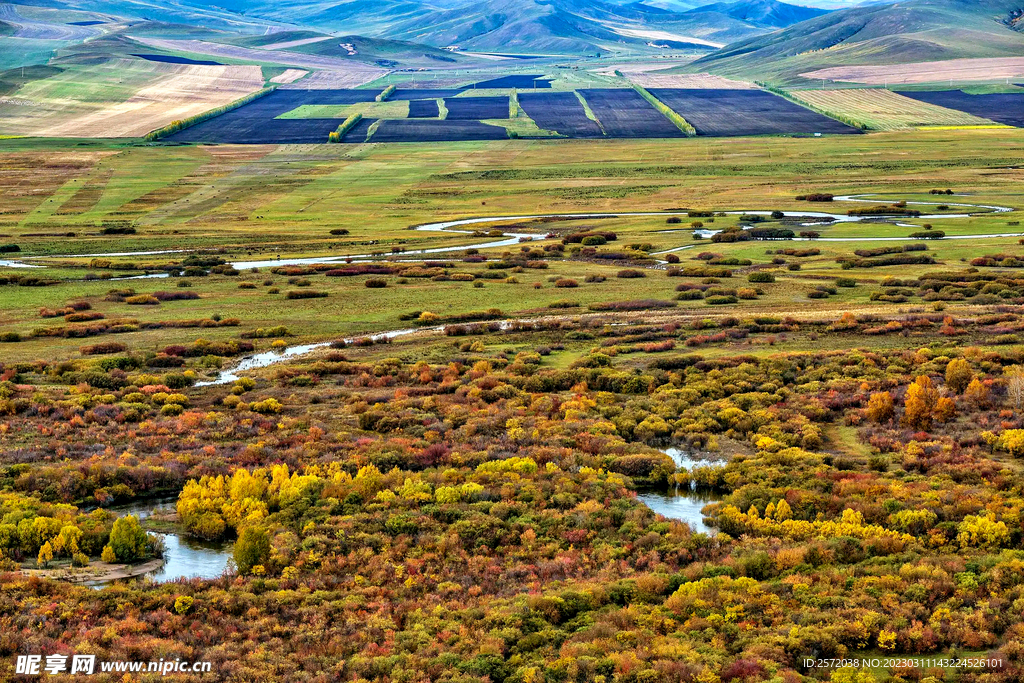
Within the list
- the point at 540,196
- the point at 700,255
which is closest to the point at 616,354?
the point at 700,255

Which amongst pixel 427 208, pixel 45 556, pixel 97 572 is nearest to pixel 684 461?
pixel 97 572

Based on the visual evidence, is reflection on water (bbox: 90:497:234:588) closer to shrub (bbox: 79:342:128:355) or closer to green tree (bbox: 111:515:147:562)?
green tree (bbox: 111:515:147:562)

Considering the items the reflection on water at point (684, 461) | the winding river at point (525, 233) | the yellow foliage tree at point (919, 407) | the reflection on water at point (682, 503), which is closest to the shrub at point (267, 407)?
the reflection on water at point (684, 461)

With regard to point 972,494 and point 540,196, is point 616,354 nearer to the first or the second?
point 972,494

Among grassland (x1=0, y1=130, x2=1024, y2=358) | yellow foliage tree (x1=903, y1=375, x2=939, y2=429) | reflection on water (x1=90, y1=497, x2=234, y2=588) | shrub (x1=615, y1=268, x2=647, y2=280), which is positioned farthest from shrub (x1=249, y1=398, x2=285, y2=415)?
shrub (x1=615, y1=268, x2=647, y2=280)


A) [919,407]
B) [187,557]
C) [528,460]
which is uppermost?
[919,407]

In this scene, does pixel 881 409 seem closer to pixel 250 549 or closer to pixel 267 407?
pixel 250 549
